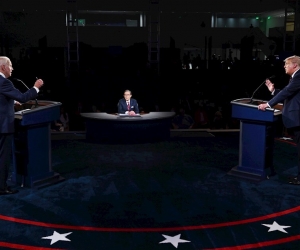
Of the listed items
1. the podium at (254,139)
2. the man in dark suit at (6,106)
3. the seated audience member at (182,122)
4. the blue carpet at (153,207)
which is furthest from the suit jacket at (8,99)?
the seated audience member at (182,122)

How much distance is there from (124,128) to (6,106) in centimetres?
301

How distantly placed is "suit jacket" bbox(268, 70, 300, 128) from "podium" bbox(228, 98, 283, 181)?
195 millimetres

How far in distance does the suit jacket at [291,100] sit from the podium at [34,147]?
2524mm

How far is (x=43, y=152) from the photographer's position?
178 inches

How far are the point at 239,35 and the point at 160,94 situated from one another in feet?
30.3

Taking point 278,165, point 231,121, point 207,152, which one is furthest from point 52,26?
point 278,165

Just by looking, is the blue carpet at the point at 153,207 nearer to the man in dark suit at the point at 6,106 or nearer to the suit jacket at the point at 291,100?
the man in dark suit at the point at 6,106

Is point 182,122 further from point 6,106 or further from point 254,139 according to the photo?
point 6,106

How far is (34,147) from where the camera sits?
439 centimetres

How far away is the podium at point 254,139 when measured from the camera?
15.0 feet

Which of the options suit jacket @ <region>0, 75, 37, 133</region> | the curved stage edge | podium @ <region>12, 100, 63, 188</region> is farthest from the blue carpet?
the curved stage edge

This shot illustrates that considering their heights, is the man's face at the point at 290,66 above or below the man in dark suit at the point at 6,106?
above

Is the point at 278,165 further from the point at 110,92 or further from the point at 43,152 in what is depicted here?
the point at 110,92

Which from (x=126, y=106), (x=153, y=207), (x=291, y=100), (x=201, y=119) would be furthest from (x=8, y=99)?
(x=201, y=119)
